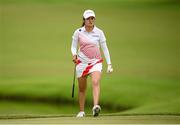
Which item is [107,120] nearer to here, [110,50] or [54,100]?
[54,100]

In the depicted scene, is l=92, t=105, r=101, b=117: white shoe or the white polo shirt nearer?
l=92, t=105, r=101, b=117: white shoe

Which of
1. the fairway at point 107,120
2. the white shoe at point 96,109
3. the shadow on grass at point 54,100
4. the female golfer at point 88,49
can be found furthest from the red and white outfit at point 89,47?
the shadow on grass at point 54,100

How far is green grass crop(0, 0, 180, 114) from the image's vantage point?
29.1 feet

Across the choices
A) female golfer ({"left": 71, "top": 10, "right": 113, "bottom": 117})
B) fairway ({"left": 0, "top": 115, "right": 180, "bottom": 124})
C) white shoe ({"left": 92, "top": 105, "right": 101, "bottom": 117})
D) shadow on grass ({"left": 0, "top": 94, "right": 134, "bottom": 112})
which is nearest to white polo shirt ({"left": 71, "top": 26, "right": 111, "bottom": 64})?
female golfer ({"left": 71, "top": 10, "right": 113, "bottom": 117})

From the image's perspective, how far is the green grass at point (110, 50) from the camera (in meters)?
8.88

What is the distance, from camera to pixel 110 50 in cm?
920

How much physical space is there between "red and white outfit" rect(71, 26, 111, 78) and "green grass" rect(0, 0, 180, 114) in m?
1.31

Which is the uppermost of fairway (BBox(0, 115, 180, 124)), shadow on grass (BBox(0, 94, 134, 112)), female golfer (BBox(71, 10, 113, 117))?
female golfer (BBox(71, 10, 113, 117))

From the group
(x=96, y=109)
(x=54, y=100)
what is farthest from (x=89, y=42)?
(x=54, y=100)

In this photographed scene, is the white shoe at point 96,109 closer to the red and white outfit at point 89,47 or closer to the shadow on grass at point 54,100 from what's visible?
the red and white outfit at point 89,47

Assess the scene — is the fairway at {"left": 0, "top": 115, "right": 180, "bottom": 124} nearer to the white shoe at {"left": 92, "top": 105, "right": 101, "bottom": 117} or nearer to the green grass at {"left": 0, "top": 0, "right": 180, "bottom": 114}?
the white shoe at {"left": 92, "top": 105, "right": 101, "bottom": 117}

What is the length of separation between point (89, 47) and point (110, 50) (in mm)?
1736

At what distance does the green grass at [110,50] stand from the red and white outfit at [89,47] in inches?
51.5

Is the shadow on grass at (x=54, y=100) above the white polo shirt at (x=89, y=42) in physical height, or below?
below
